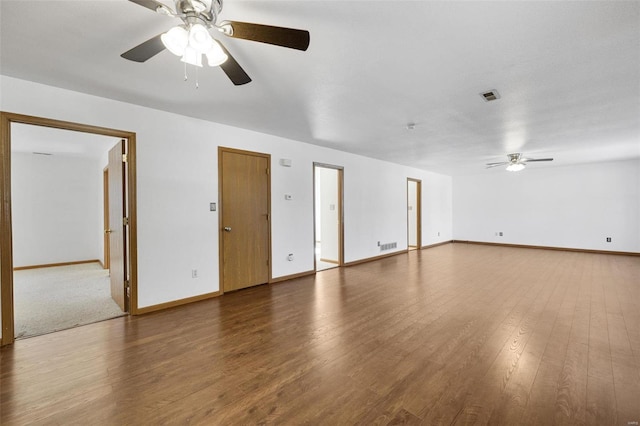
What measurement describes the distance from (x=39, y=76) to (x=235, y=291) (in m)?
3.20

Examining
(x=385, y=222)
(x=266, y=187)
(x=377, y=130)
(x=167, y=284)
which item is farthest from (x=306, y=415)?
(x=385, y=222)

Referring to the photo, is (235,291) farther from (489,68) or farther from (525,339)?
(489,68)

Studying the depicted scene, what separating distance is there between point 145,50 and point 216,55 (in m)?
0.47

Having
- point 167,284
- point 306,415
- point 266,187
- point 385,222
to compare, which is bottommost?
point 306,415

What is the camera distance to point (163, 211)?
3461mm

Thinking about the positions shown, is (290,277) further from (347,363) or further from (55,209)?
(55,209)

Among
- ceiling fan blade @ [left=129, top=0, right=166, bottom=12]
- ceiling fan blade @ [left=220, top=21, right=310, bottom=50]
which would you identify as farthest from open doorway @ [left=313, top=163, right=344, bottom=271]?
ceiling fan blade @ [left=129, top=0, right=166, bottom=12]

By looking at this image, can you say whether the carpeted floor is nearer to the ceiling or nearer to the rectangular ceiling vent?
the ceiling

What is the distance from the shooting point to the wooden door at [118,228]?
3.40m

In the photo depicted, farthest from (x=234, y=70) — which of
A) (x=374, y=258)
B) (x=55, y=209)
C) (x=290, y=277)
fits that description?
(x=55, y=209)

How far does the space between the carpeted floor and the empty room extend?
0.14 meters

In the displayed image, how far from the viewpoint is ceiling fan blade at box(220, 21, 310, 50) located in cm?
147

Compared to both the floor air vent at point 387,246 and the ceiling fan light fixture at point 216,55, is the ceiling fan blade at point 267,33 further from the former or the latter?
the floor air vent at point 387,246

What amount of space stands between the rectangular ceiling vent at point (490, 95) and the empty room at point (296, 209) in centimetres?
3
